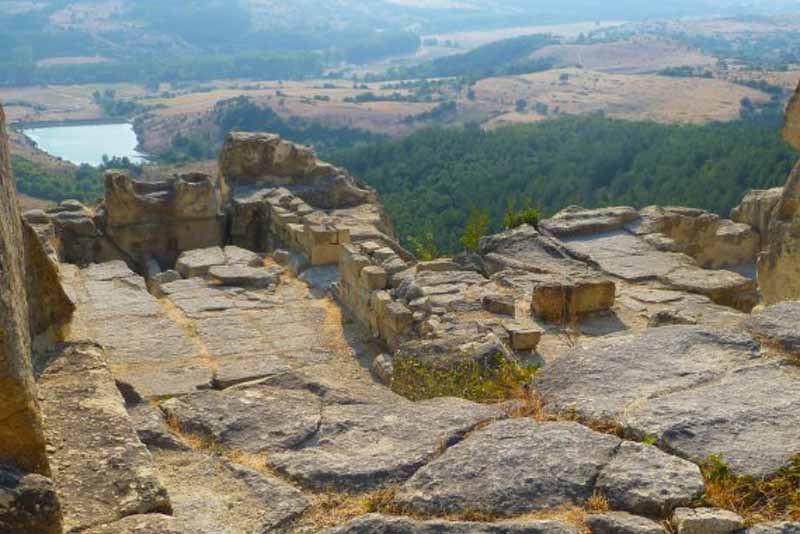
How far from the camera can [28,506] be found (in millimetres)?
3191

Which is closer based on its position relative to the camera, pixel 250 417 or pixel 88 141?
pixel 250 417

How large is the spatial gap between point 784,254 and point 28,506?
779 cm

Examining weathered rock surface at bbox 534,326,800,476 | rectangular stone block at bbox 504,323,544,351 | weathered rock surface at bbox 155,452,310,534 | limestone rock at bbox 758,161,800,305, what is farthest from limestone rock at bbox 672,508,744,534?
limestone rock at bbox 758,161,800,305

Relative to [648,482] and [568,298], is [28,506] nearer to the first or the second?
[648,482]

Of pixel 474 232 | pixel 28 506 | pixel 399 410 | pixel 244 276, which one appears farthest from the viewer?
pixel 474 232

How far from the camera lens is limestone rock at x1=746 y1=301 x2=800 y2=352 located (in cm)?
513

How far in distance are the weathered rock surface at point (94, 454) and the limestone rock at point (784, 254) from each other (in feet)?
22.2

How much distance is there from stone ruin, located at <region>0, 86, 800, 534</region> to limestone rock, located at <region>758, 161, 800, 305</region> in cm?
2

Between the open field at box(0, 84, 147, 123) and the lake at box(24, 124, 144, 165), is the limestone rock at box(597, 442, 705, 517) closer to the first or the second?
the lake at box(24, 124, 144, 165)

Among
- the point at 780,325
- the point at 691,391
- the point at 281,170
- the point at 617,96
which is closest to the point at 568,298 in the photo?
the point at 780,325

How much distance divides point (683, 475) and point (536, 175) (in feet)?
149

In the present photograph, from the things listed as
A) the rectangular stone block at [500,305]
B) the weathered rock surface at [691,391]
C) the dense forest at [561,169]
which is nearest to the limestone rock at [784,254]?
the rectangular stone block at [500,305]

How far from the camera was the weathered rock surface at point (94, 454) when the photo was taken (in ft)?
11.6

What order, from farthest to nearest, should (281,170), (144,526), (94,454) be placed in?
(281,170) < (94,454) < (144,526)
